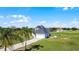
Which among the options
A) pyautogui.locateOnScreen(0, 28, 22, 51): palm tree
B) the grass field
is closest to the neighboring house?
the grass field

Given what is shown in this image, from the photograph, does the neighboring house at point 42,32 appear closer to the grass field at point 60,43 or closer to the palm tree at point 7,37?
the grass field at point 60,43

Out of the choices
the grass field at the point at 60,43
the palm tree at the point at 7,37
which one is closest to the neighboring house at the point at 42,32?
the grass field at the point at 60,43

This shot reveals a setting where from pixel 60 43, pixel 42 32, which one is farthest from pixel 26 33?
pixel 60 43

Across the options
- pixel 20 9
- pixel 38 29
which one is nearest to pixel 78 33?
pixel 38 29

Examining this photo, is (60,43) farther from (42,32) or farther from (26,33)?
(26,33)

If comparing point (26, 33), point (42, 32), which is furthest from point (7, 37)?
point (42, 32)

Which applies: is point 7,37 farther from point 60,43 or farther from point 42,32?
point 60,43
